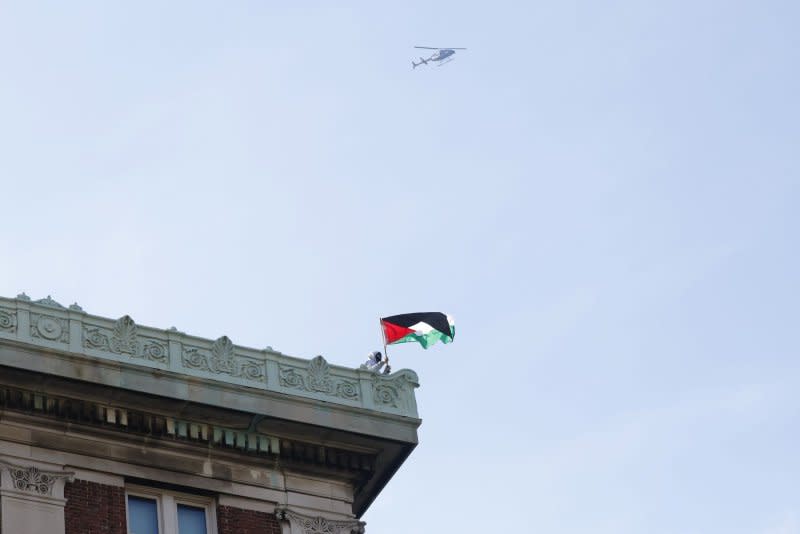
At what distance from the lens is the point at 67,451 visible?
4112 centimetres

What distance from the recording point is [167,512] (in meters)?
41.8

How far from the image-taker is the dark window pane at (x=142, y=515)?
41.4 m

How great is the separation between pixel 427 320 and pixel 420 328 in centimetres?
31

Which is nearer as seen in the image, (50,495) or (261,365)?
(50,495)

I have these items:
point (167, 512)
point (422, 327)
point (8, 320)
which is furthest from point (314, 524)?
point (422, 327)

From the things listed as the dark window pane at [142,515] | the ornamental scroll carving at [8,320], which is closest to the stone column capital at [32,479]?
the dark window pane at [142,515]

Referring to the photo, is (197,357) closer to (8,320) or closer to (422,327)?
(8,320)

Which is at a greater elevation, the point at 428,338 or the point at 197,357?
the point at 428,338

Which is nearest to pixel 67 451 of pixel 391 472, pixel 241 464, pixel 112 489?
pixel 112 489

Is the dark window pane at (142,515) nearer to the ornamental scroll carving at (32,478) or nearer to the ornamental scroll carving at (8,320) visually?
the ornamental scroll carving at (32,478)

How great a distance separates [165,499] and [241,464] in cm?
192

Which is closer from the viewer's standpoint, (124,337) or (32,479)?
(32,479)

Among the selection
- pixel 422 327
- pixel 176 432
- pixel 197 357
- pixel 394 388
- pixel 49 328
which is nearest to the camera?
pixel 49 328

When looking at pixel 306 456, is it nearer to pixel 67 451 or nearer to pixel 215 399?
pixel 215 399
